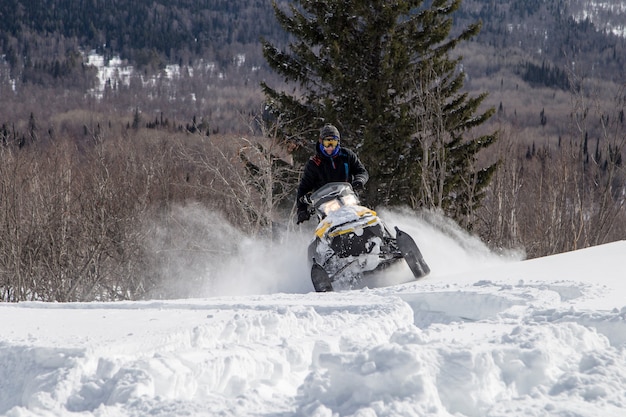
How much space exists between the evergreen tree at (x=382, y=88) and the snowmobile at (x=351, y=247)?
7.86 metres

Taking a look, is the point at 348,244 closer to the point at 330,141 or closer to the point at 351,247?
the point at 351,247

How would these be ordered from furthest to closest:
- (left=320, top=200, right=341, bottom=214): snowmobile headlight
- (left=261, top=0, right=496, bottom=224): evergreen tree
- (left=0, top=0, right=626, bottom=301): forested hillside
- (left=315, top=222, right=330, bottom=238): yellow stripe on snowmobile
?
(left=261, top=0, right=496, bottom=224): evergreen tree
(left=0, top=0, right=626, bottom=301): forested hillside
(left=320, top=200, right=341, bottom=214): snowmobile headlight
(left=315, top=222, right=330, bottom=238): yellow stripe on snowmobile

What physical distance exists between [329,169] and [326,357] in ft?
15.4

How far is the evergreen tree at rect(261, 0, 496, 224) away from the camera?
49.7ft

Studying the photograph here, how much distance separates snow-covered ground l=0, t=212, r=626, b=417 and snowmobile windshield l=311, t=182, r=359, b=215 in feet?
7.39

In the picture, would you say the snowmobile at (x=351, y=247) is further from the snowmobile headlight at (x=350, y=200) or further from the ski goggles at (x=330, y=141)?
the ski goggles at (x=330, y=141)

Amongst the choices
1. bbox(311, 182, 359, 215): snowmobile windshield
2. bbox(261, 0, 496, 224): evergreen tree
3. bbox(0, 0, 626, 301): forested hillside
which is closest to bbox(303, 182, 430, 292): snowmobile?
bbox(311, 182, 359, 215): snowmobile windshield

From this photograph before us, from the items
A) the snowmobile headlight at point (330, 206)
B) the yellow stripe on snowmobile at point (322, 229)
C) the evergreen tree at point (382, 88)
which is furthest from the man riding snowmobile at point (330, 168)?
the evergreen tree at point (382, 88)

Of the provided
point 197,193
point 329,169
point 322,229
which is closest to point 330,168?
point 329,169

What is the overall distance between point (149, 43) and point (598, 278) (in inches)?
7721

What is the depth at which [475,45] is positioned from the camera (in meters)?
155

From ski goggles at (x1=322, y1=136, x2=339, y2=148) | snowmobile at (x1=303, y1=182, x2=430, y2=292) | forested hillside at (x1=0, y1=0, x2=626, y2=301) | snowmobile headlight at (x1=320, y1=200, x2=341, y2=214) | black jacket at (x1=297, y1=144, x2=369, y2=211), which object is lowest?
forested hillside at (x1=0, y1=0, x2=626, y2=301)

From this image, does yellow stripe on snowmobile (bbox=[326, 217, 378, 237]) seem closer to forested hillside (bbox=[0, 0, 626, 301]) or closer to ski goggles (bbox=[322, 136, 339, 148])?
ski goggles (bbox=[322, 136, 339, 148])

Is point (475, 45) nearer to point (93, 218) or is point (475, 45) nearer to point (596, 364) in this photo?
point (93, 218)
